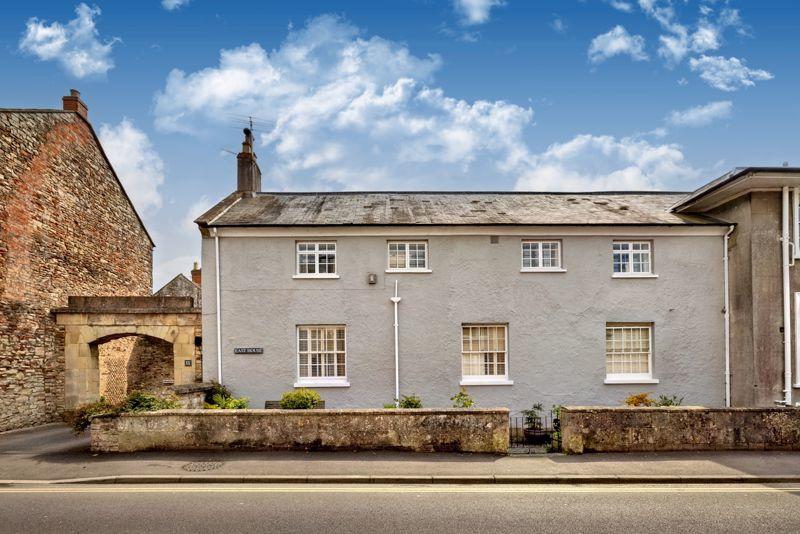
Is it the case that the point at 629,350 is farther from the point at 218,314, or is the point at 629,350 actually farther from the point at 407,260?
the point at 218,314

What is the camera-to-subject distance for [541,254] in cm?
1662

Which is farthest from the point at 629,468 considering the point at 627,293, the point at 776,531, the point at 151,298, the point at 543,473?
the point at 151,298

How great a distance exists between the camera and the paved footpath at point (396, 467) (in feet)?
30.2

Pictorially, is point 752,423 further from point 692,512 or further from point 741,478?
point 692,512

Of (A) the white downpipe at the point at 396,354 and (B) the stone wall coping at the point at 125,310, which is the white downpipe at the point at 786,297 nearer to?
(A) the white downpipe at the point at 396,354

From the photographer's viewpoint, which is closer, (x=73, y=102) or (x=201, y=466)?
(x=201, y=466)

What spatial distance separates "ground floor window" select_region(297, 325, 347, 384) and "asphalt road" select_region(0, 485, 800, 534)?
7.22 m

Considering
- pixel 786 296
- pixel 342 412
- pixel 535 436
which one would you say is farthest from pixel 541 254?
pixel 342 412

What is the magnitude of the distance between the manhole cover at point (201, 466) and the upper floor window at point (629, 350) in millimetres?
12674

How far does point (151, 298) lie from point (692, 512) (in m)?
17.2

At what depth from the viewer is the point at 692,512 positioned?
7699 millimetres

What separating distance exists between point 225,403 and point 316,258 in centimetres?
540

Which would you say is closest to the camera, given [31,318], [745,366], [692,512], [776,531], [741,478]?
[776,531]

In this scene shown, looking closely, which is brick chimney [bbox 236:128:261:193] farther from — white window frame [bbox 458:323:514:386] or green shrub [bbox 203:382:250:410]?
white window frame [bbox 458:323:514:386]
